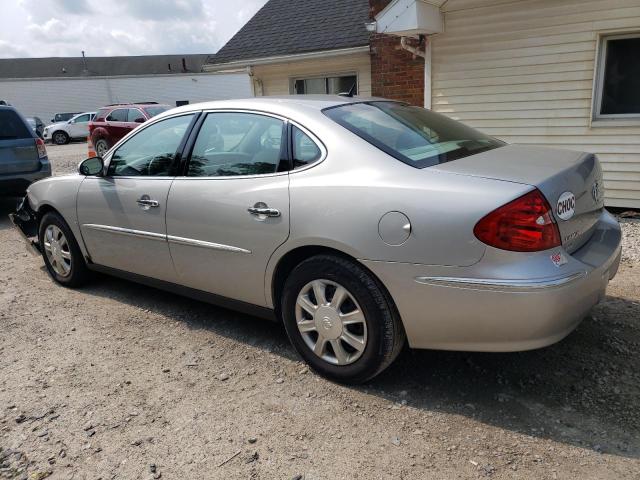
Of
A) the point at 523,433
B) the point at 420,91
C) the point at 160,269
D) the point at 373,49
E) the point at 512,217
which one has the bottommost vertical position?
the point at 523,433

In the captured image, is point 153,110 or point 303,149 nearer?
point 303,149

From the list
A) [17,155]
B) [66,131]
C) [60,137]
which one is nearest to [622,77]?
[17,155]

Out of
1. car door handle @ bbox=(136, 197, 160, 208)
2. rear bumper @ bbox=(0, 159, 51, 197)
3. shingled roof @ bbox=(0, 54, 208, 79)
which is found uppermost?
shingled roof @ bbox=(0, 54, 208, 79)

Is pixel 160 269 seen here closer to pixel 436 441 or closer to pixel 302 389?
pixel 302 389

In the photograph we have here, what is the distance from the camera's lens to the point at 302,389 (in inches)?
120

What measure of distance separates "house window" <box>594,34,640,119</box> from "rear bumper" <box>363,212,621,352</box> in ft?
15.9

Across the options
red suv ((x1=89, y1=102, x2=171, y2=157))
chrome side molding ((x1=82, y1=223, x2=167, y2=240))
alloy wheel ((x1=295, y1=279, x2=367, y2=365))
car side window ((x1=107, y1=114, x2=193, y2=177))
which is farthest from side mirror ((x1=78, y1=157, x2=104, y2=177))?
red suv ((x1=89, y1=102, x2=171, y2=157))

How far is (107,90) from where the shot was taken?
41.0 meters

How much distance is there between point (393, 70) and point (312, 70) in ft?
7.61

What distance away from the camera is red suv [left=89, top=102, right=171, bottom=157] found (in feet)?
51.4

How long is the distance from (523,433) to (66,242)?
395 centimetres

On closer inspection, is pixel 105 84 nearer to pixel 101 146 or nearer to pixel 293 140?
pixel 101 146

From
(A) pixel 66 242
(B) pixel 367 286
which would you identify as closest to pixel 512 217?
(B) pixel 367 286

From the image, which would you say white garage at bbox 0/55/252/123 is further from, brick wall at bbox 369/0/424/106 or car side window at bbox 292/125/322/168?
car side window at bbox 292/125/322/168
